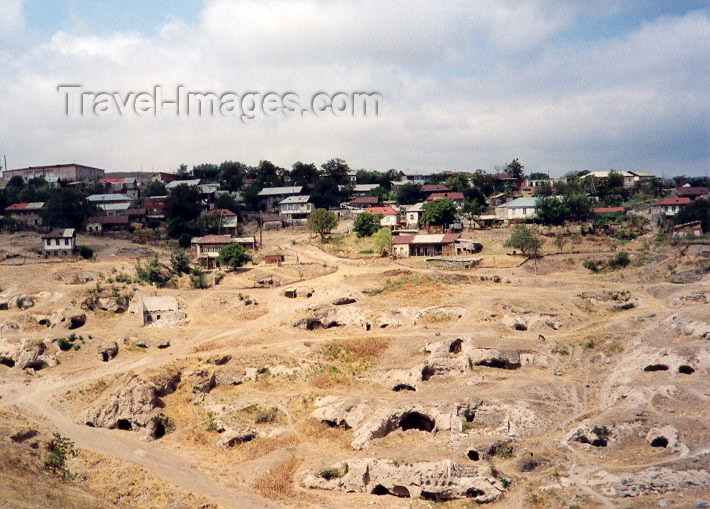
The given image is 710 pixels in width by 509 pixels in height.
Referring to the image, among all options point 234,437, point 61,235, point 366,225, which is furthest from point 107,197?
point 234,437

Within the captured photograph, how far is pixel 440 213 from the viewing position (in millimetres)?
75625

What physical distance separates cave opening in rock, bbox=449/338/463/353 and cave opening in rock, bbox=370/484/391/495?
1424 centimetres

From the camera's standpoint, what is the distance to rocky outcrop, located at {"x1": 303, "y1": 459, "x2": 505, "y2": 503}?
2883cm

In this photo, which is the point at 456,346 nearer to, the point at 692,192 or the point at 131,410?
the point at 131,410

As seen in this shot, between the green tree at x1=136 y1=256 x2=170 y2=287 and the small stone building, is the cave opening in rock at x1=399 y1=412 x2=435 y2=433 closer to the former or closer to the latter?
the small stone building

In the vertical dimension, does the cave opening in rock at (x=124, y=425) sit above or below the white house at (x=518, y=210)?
below

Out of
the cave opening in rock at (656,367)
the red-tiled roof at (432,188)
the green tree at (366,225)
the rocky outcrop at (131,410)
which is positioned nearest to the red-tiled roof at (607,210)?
the red-tiled roof at (432,188)

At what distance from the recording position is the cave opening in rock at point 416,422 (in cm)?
3520

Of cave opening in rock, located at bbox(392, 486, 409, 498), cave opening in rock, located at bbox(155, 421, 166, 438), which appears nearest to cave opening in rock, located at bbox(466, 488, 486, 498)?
cave opening in rock, located at bbox(392, 486, 409, 498)

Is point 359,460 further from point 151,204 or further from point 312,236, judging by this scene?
point 151,204

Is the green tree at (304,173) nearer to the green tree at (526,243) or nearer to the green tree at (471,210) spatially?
the green tree at (471,210)

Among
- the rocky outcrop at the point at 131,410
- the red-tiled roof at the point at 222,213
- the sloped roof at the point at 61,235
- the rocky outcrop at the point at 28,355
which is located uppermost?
the red-tiled roof at the point at 222,213

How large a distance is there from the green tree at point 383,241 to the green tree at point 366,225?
5.46m

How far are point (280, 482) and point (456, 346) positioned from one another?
1649 centimetres
